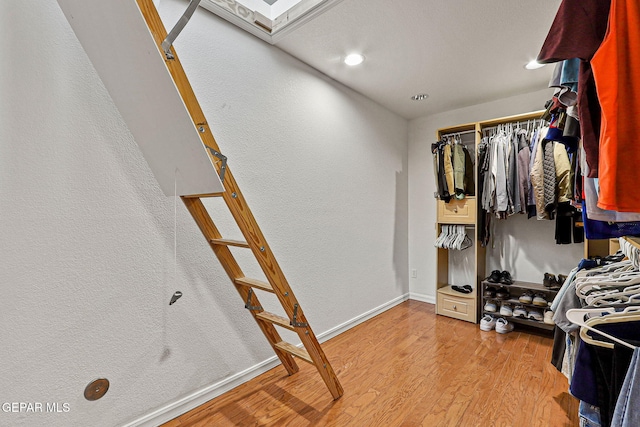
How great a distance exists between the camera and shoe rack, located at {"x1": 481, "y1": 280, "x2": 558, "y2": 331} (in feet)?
8.87

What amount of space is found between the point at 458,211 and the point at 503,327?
1.19 meters

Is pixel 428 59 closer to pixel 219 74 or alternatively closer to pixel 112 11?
pixel 219 74

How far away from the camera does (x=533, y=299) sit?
274cm

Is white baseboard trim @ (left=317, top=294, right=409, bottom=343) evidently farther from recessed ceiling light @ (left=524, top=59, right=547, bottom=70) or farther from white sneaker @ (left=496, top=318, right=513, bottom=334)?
recessed ceiling light @ (left=524, top=59, right=547, bottom=70)

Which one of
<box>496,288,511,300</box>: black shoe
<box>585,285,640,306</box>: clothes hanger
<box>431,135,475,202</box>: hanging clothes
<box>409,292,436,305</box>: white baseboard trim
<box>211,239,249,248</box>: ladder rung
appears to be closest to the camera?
<box>585,285,640,306</box>: clothes hanger

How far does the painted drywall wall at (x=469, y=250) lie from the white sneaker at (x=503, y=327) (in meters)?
0.63

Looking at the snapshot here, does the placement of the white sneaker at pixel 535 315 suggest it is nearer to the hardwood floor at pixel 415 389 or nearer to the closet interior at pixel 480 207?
the closet interior at pixel 480 207

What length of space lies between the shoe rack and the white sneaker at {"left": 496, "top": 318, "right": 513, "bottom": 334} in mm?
65

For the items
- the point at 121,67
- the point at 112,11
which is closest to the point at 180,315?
the point at 121,67

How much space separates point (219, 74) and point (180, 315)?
1.53m

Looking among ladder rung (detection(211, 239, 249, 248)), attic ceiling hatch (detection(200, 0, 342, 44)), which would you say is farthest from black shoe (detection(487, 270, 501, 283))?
attic ceiling hatch (detection(200, 0, 342, 44))

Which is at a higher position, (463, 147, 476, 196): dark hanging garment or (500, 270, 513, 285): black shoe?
(463, 147, 476, 196): dark hanging garment

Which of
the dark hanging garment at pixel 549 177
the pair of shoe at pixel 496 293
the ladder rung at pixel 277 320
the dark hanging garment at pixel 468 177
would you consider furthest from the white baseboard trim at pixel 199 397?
the dark hanging garment at pixel 549 177

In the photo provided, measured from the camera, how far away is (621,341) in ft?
2.75
